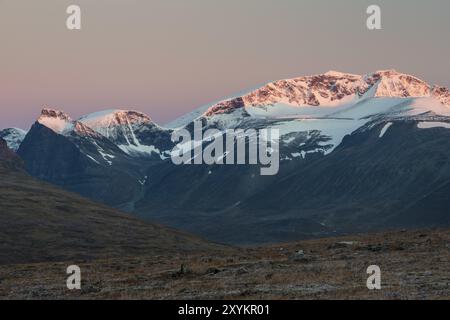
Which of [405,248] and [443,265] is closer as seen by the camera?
[443,265]

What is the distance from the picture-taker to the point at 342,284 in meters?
49.2

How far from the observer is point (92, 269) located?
74.2m

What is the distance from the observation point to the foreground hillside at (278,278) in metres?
46.6

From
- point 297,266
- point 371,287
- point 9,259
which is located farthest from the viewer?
point 9,259

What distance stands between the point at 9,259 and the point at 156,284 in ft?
467

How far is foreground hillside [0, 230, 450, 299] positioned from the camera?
4662cm

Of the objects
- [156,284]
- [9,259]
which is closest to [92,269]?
[156,284]

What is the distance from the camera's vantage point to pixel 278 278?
5444 centimetres

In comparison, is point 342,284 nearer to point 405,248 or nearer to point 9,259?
point 405,248
